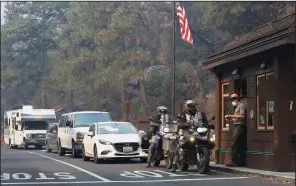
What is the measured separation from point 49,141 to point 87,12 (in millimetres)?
19246

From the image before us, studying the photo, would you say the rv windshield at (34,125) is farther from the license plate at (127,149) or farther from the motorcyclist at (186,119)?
the motorcyclist at (186,119)

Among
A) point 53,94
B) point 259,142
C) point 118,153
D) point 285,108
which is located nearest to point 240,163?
point 259,142

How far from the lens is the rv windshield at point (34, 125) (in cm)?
4188

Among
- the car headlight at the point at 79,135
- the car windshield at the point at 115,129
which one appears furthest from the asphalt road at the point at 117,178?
the car headlight at the point at 79,135

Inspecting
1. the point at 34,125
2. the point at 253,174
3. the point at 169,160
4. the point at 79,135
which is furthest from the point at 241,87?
the point at 34,125

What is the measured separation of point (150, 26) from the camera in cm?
5259

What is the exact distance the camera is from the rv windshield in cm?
4188

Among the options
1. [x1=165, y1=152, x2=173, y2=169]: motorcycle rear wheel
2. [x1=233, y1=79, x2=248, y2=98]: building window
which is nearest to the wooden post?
[x1=233, y1=79, x2=248, y2=98]: building window

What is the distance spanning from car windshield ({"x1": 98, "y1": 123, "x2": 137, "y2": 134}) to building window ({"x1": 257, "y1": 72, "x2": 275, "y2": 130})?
6786mm

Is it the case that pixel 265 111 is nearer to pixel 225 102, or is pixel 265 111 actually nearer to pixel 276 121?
pixel 276 121

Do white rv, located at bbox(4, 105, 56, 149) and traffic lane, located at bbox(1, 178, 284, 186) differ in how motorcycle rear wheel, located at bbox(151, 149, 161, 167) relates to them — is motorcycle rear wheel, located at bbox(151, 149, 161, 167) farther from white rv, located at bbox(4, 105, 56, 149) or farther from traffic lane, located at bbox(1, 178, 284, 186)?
white rv, located at bbox(4, 105, 56, 149)

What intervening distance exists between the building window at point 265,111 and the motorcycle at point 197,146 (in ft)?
5.00

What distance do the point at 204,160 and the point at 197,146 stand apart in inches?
19.9

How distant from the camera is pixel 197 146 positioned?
56.9 feet
